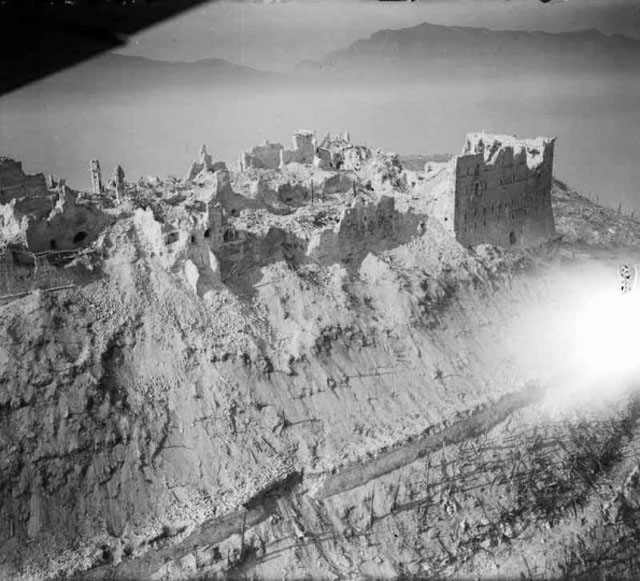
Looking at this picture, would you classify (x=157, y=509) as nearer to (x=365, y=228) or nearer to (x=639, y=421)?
A: (x=365, y=228)

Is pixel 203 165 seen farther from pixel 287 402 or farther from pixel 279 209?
pixel 287 402

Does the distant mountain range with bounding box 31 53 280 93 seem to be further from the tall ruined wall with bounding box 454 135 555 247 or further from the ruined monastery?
the tall ruined wall with bounding box 454 135 555 247

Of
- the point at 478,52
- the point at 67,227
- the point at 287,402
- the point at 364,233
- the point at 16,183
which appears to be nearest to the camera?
the point at 287,402

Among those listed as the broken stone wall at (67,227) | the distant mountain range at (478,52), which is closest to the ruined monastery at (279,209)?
the broken stone wall at (67,227)

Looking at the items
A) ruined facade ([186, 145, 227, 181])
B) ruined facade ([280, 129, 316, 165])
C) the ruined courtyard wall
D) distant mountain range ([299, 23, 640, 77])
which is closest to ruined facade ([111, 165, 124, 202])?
ruined facade ([186, 145, 227, 181])

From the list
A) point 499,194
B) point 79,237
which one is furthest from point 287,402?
point 499,194

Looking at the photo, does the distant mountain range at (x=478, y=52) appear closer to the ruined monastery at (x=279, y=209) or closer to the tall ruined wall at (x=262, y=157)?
the ruined monastery at (x=279, y=209)
